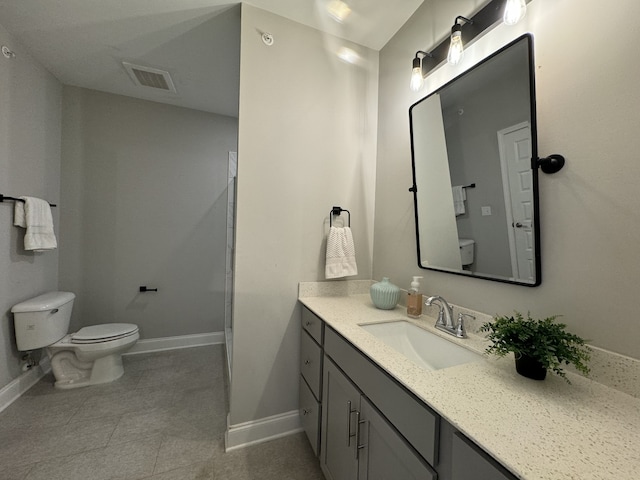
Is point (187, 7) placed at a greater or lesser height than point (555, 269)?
greater

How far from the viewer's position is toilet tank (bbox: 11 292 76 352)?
5.69ft

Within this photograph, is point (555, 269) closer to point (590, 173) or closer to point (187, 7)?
point (590, 173)

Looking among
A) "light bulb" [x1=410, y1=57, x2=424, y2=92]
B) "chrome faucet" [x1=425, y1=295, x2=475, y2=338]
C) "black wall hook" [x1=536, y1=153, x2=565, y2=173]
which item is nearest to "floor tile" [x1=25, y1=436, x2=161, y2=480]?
"chrome faucet" [x1=425, y1=295, x2=475, y2=338]

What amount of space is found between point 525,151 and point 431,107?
585 mm

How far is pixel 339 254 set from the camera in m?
1.57

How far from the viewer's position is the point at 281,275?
1.54m

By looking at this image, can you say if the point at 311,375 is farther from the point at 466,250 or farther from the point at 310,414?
the point at 466,250

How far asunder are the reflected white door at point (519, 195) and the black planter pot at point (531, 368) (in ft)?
0.99

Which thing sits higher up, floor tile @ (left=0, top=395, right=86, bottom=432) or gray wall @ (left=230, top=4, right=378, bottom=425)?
gray wall @ (left=230, top=4, right=378, bottom=425)

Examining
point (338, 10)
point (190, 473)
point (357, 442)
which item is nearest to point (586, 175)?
point (357, 442)

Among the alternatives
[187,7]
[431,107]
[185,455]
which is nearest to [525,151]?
[431,107]

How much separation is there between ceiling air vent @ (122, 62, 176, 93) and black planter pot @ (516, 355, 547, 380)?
2.94 meters

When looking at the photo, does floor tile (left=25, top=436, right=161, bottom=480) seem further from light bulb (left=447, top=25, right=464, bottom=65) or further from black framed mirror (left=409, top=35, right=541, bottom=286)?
light bulb (left=447, top=25, right=464, bottom=65)

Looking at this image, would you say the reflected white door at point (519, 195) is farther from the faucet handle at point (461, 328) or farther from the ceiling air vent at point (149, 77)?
the ceiling air vent at point (149, 77)
